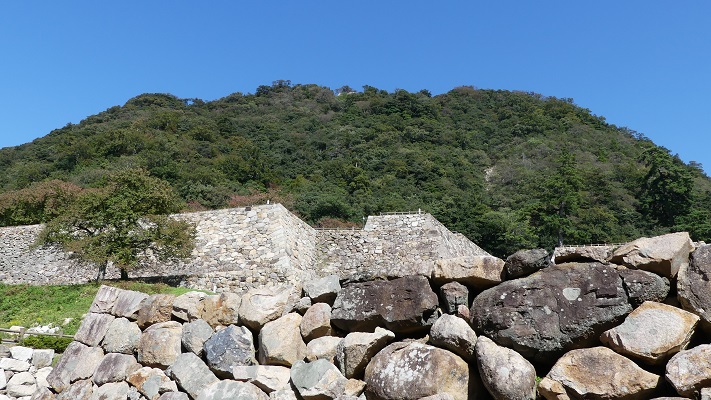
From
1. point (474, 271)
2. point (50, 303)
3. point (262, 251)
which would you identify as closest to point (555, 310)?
point (474, 271)

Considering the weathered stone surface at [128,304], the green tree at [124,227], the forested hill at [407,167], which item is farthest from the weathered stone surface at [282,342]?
the forested hill at [407,167]

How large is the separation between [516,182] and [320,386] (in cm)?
4893

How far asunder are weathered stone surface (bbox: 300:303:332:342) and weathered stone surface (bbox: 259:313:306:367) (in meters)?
0.10

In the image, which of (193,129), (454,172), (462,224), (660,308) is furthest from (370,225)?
(193,129)

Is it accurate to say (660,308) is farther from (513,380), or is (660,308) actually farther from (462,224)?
(462,224)

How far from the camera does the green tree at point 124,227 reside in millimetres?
19969

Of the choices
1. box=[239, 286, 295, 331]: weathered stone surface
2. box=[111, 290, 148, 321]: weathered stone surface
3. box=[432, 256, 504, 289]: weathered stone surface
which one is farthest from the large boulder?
box=[111, 290, 148, 321]: weathered stone surface

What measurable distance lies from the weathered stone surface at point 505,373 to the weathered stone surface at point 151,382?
355cm

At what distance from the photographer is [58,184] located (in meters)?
33.8

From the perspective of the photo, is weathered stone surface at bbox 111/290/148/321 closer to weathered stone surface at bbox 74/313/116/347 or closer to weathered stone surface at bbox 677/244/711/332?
weathered stone surface at bbox 74/313/116/347

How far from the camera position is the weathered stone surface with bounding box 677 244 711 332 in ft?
12.7

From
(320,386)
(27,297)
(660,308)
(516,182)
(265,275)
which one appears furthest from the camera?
(516,182)

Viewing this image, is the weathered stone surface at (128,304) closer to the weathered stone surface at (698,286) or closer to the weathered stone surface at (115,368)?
the weathered stone surface at (115,368)

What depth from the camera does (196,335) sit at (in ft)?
18.7
